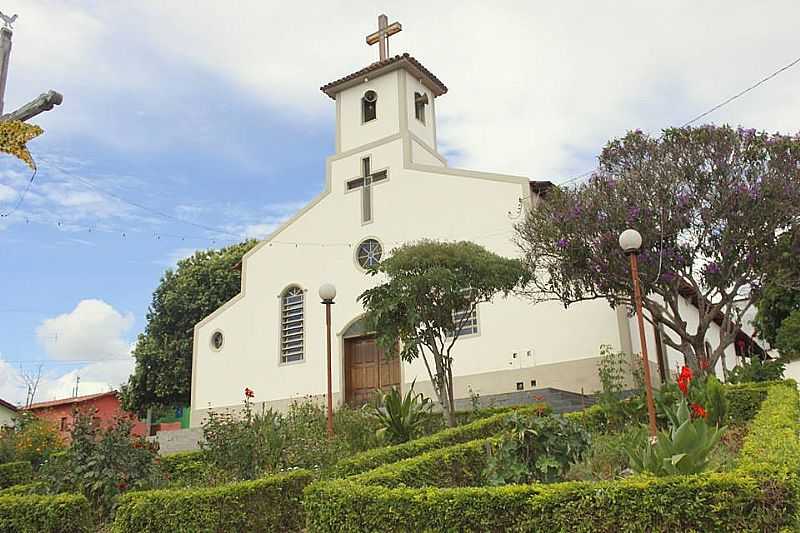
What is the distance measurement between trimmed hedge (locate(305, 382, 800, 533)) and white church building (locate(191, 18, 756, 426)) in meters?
11.2

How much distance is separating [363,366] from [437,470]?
42.5 feet

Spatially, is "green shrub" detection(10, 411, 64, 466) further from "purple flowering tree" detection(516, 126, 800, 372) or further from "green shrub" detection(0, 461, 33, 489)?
"purple flowering tree" detection(516, 126, 800, 372)

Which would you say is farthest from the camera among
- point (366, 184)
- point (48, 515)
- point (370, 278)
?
point (366, 184)

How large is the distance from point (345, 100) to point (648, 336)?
11.8 meters

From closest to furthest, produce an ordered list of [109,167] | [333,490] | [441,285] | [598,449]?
1. [333,490]
2. [598,449]
3. [109,167]
4. [441,285]

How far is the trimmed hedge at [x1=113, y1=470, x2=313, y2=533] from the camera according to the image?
24.9ft

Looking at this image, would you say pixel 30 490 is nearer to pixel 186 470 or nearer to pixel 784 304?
pixel 186 470

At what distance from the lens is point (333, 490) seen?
6.41m

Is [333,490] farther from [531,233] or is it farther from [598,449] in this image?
[531,233]

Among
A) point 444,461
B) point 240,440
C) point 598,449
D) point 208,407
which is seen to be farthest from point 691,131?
point 208,407

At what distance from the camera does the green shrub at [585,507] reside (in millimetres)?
4875

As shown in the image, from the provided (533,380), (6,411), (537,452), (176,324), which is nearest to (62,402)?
(6,411)

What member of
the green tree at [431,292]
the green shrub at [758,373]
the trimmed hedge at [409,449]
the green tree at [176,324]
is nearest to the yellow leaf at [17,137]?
the trimmed hedge at [409,449]

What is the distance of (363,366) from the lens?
20969mm
